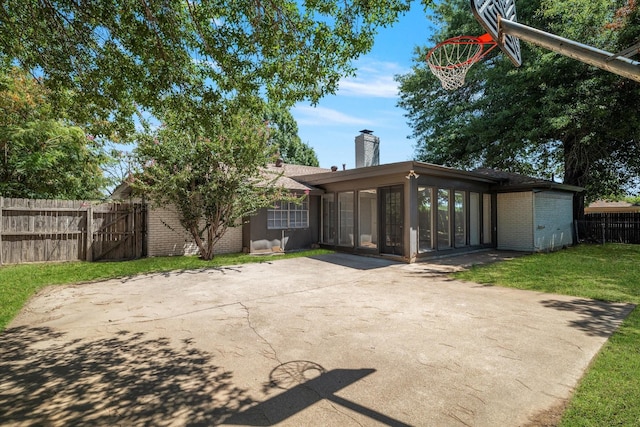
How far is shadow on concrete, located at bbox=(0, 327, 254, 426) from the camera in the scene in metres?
2.39

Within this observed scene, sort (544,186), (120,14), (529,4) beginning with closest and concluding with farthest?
(120,14) → (544,186) → (529,4)

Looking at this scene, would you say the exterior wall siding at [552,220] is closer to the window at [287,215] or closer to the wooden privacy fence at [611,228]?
the wooden privacy fence at [611,228]

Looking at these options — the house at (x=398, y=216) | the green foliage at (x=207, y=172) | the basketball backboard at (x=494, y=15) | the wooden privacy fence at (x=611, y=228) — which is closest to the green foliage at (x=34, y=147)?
the green foliage at (x=207, y=172)

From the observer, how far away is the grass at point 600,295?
237cm

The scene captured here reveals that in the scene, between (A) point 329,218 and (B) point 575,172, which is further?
(B) point 575,172

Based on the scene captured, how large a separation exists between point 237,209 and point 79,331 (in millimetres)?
5973

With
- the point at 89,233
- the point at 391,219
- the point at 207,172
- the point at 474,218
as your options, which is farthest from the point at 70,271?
the point at 474,218

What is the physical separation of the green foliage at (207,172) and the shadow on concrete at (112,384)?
5855 millimetres

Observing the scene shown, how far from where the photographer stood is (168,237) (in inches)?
433

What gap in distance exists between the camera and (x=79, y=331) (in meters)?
4.20

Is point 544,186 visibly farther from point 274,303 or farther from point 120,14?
point 120,14

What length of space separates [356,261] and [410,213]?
2.16m

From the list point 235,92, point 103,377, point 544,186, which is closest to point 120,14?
point 235,92

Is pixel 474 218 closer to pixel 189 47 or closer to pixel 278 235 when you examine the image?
pixel 278 235
